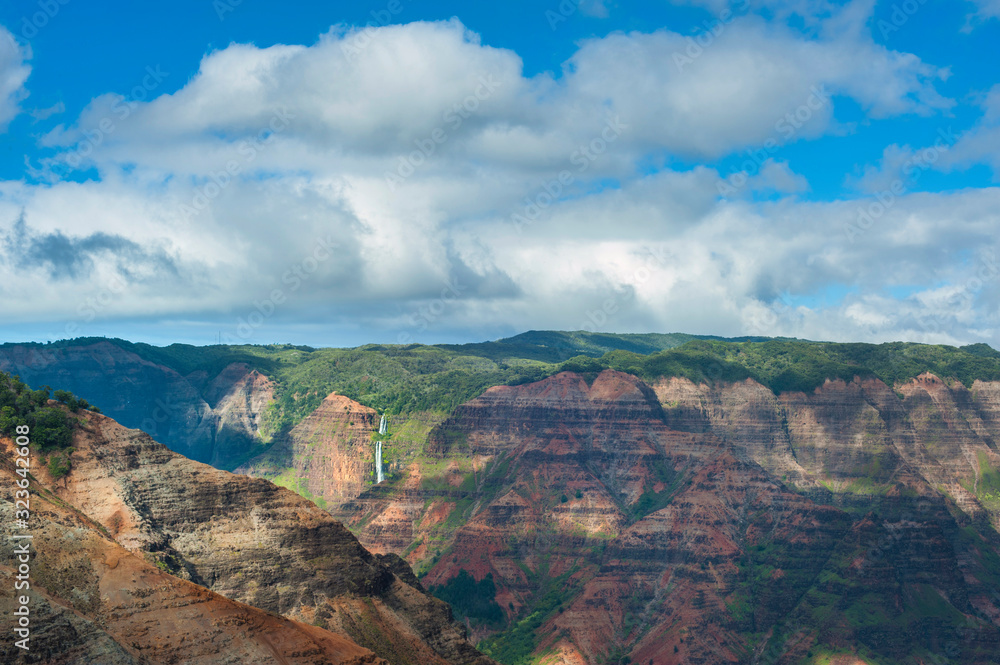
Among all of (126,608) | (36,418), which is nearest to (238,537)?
(36,418)

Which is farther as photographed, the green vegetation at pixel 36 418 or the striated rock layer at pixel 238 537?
the green vegetation at pixel 36 418

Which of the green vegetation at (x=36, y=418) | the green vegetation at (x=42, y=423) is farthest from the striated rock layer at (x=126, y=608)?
the green vegetation at (x=36, y=418)

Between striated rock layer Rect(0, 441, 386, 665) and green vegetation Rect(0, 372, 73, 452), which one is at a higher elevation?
green vegetation Rect(0, 372, 73, 452)

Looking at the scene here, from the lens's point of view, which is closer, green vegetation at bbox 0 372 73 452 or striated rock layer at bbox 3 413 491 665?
striated rock layer at bbox 3 413 491 665

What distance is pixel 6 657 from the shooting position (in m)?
78.8

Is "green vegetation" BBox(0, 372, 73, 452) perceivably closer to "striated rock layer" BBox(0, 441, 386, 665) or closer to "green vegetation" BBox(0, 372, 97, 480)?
"green vegetation" BBox(0, 372, 97, 480)

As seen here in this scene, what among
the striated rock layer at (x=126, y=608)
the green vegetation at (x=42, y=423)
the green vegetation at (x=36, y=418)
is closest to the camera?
the striated rock layer at (x=126, y=608)

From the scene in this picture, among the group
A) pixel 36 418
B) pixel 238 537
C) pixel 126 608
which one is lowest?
pixel 126 608

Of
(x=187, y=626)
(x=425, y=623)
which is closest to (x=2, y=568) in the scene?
(x=187, y=626)

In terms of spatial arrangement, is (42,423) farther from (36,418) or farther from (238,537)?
(238,537)

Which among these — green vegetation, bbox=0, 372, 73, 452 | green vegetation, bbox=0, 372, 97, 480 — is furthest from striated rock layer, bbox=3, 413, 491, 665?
green vegetation, bbox=0, 372, 73, 452

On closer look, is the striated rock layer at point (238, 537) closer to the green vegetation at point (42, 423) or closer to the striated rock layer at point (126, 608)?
the green vegetation at point (42, 423)

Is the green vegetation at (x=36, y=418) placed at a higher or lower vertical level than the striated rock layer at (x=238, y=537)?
higher

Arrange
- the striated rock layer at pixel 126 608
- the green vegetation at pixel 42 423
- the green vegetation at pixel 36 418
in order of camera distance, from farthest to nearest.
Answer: the green vegetation at pixel 36 418
the green vegetation at pixel 42 423
the striated rock layer at pixel 126 608
